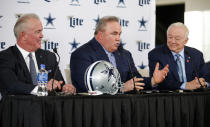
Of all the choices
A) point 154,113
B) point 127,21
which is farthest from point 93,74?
point 127,21

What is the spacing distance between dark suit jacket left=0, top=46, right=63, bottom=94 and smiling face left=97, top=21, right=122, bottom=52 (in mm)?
605

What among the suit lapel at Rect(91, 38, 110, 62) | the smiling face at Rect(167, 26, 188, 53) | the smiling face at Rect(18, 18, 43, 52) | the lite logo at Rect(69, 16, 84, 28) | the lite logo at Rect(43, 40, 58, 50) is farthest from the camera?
the lite logo at Rect(69, 16, 84, 28)

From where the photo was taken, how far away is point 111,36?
3.70 metres

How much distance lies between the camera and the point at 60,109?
91.8 inches

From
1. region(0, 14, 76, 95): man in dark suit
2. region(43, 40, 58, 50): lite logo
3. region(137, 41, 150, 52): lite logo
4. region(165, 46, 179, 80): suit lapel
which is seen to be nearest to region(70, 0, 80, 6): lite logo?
region(43, 40, 58, 50): lite logo

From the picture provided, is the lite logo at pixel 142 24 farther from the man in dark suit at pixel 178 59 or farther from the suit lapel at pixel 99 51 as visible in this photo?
the suit lapel at pixel 99 51

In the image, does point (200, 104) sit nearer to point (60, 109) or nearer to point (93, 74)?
point (93, 74)

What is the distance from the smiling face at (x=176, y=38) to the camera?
4055 mm

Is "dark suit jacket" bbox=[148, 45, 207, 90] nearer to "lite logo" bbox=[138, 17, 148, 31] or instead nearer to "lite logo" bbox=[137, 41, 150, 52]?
"lite logo" bbox=[137, 41, 150, 52]

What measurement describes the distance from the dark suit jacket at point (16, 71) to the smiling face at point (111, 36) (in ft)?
1.98

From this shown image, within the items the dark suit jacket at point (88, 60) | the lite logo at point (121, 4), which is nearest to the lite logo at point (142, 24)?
the lite logo at point (121, 4)

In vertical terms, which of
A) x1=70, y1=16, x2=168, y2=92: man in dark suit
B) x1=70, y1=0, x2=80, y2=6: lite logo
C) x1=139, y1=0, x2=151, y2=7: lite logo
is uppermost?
x1=139, y1=0, x2=151, y2=7: lite logo

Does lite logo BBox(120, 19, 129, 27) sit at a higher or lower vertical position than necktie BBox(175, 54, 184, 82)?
higher

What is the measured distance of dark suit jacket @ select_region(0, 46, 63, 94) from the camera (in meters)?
2.83
